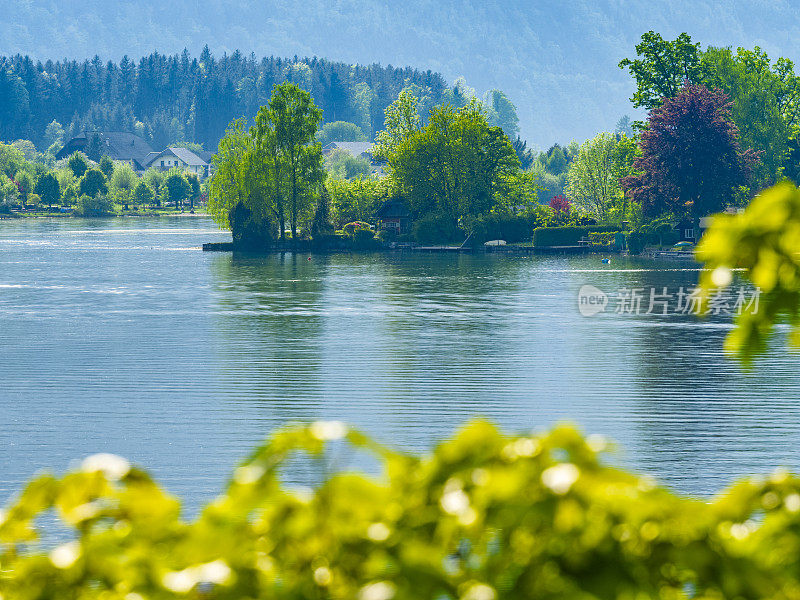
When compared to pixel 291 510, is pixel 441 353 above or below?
below

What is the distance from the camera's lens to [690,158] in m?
60.5

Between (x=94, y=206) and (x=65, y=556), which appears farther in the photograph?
(x=94, y=206)

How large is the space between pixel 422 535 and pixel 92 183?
461ft

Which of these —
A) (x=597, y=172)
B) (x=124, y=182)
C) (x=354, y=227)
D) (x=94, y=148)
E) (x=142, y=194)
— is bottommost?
(x=142, y=194)

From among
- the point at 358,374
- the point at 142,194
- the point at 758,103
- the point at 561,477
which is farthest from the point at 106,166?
the point at 561,477

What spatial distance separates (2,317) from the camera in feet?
107

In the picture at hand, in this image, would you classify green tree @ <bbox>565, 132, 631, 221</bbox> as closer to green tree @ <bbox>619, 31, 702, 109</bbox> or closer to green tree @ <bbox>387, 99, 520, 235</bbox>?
green tree @ <bbox>387, 99, 520, 235</bbox>

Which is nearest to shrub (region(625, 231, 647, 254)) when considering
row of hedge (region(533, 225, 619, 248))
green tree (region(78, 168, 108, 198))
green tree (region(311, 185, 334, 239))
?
row of hedge (region(533, 225, 619, 248))

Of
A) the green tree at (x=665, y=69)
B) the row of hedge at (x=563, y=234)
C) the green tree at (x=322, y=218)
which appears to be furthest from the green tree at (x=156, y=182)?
the green tree at (x=665, y=69)

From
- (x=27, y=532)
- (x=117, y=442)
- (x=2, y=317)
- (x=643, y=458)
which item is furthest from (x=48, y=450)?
(x=2, y=317)

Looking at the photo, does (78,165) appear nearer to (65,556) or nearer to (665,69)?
(665,69)

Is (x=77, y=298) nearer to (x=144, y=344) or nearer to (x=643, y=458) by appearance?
(x=144, y=344)

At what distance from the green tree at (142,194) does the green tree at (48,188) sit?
32.7ft

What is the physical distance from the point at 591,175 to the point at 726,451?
67.7 meters
